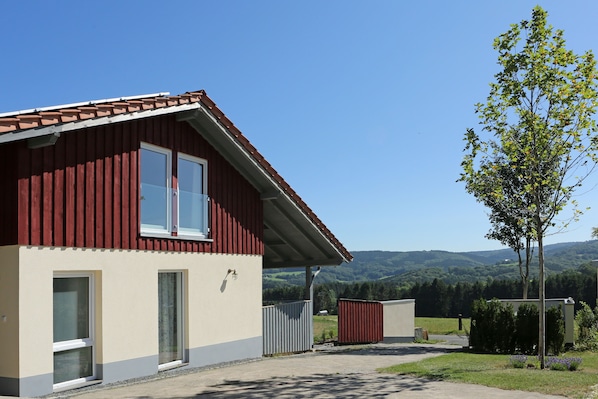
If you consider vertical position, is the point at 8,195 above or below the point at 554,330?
above

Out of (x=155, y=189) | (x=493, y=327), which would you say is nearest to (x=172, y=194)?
(x=155, y=189)

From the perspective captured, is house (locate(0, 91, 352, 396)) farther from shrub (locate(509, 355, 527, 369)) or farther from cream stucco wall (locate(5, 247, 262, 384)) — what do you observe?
shrub (locate(509, 355, 527, 369))

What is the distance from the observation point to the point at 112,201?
11258 millimetres

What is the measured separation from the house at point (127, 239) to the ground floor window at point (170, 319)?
0.08 ft

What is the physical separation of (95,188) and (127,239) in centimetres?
124

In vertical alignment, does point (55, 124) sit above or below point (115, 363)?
above

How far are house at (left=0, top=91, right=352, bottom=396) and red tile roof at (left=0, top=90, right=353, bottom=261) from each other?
0.03 m

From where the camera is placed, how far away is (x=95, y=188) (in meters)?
10.9

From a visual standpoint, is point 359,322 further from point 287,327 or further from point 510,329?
point 510,329

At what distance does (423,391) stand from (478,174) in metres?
6.06

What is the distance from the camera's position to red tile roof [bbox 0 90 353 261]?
8844 millimetres

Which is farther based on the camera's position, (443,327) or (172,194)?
(443,327)

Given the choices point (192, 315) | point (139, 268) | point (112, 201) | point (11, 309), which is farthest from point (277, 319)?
point (11, 309)

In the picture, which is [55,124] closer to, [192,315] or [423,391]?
[192,315]
